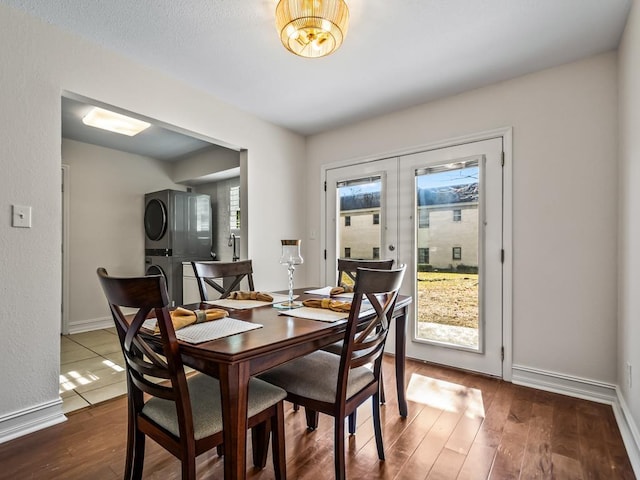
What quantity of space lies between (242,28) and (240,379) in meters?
1.94

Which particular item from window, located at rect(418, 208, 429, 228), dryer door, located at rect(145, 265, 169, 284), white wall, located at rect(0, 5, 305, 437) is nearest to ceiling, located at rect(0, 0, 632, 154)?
white wall, located at rect(0, 5, 305, 437)

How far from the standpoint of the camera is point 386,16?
1.88 m

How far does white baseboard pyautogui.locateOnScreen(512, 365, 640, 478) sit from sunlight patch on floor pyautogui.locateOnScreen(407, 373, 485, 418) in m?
0.42

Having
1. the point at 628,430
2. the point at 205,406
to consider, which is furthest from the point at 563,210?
the point at 205,406

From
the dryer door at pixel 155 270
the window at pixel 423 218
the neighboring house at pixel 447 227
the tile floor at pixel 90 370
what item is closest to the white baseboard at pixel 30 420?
the tile floor at pixel 90 370

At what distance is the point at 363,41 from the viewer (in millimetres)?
2102

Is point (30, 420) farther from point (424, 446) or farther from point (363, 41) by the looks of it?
point (363, 41)

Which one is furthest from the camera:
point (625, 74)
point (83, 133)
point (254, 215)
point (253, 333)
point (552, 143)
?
point (83, 133)

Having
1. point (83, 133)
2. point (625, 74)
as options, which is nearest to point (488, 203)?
point (625, 74)

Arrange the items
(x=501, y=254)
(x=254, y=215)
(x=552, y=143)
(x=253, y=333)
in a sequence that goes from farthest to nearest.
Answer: (x=254, y=215), (x=501, y=254), (x=552, y=143), (x=253, y=333)

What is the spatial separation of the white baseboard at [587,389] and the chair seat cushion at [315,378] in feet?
4.51

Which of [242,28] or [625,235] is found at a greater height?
[242,28]

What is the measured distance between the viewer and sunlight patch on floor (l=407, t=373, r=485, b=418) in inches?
84.0

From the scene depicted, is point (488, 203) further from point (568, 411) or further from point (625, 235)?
point (568, 411)
